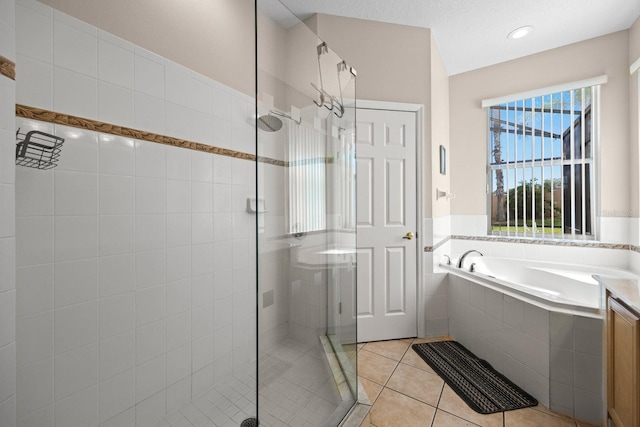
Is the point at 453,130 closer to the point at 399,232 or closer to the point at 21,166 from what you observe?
the point at 399,232

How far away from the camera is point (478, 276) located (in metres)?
2.28

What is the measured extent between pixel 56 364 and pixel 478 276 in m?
2.57

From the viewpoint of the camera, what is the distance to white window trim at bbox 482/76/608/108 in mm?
2629

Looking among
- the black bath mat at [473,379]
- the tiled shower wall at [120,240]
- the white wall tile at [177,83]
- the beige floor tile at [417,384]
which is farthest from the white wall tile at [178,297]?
the black bath mat at [473,379]

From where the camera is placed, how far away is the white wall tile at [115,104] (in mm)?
1280

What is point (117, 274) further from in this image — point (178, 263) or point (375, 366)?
point (375, 366)

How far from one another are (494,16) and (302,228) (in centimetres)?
254

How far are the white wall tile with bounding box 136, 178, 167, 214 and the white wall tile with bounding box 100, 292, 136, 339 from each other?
417mm

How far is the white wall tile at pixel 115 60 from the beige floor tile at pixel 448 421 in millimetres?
2319

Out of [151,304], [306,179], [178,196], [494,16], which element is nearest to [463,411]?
[306,179]

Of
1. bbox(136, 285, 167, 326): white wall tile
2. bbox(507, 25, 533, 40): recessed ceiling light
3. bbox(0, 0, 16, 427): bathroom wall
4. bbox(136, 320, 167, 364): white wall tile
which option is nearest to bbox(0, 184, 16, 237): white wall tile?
bbox(0, 0, 16, 427): bathroom wall

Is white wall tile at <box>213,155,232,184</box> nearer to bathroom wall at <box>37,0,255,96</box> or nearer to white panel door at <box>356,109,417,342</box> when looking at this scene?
bathroom wall at <box>37,0,255,96</box>

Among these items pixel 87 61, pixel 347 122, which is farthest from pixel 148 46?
pixel 347 122

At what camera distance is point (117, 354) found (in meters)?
1.32
